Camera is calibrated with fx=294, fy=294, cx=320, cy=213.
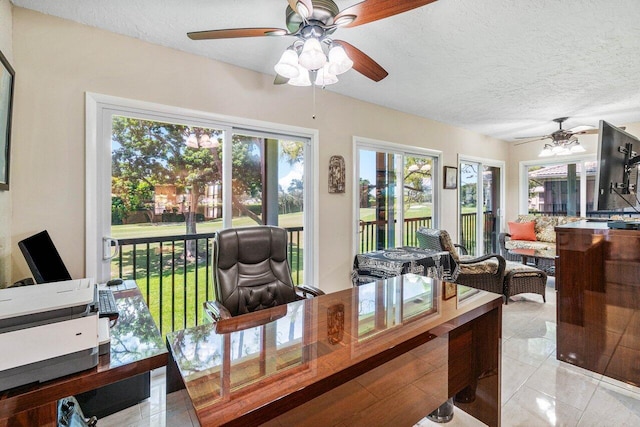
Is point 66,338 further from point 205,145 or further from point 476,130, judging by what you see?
point 476,130

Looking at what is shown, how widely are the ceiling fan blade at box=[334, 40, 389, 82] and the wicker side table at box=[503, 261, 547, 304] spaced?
2930 millimetres

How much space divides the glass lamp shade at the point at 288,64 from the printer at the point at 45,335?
56.6 inches

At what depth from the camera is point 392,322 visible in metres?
1.35

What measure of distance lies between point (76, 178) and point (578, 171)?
7.15 metres

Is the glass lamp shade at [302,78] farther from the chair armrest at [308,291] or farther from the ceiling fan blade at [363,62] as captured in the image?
the chair armrest at [308,291]

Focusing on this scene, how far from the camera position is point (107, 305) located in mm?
1554

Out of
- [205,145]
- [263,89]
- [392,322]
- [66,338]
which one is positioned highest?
[263,89]

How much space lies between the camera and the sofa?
5.01 metres

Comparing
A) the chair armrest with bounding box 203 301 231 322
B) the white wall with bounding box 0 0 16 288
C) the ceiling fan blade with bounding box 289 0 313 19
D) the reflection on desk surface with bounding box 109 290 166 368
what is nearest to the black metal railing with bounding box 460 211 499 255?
the chair armrest with bounding box 203 301 231 322

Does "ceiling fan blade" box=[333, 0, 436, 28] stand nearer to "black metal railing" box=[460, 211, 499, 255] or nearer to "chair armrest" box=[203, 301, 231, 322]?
"chair armrest" box=[203, 301, 231, 322]

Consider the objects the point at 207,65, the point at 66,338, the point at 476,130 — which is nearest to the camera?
the point at 66,338

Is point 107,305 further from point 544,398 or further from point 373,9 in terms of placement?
point 544,398

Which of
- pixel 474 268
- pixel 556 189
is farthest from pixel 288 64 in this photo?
pixel 556 189

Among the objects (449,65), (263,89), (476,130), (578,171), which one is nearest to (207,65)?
(263,89)
